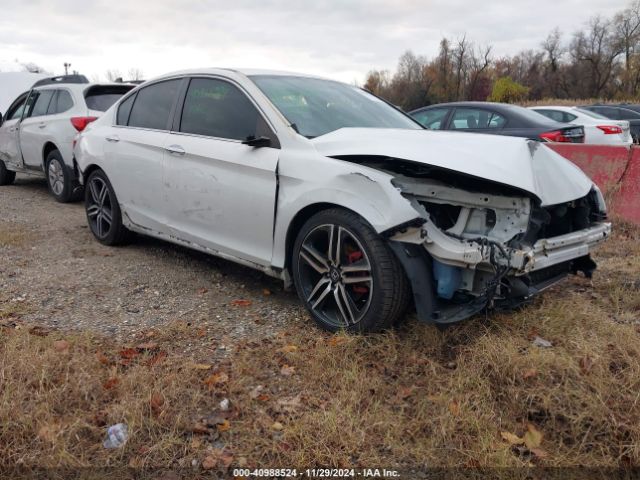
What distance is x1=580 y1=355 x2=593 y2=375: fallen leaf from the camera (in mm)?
2848

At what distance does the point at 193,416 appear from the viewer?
9.00 ft

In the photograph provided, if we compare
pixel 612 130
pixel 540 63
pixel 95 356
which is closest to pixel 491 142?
pixel 95 356

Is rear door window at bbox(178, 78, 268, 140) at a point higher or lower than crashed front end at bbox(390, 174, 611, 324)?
higher

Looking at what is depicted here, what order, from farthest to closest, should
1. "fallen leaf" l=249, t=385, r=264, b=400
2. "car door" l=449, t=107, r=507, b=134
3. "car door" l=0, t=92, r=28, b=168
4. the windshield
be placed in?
"car door" l=0, t=92, r=28, b=168 → "car door" l=449, t=107, r=507, b=134 → the windshield → "fallen leaf" l=249, t=385, r=264, b=400

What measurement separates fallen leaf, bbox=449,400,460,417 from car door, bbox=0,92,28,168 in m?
8.63

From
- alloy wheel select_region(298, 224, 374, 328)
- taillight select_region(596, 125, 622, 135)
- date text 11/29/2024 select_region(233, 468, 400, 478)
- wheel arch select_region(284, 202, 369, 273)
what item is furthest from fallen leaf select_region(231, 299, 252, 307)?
taillight select_region(596, 125, 622, 135)

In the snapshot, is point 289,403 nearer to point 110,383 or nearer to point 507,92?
point 110,383

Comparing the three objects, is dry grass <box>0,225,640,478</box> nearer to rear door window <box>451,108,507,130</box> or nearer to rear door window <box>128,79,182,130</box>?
rear door window <box>128,79,182,130</box>

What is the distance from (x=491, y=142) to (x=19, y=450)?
2.90m

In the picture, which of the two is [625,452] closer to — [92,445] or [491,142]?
[491,142]

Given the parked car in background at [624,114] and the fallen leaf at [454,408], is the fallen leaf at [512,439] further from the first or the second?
the parked car in background at [624,114]

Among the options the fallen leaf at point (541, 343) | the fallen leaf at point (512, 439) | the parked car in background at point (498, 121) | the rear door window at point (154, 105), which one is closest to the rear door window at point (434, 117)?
the parked car in background at point (498, 121)

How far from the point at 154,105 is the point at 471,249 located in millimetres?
3262

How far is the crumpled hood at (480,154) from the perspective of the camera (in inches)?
121
